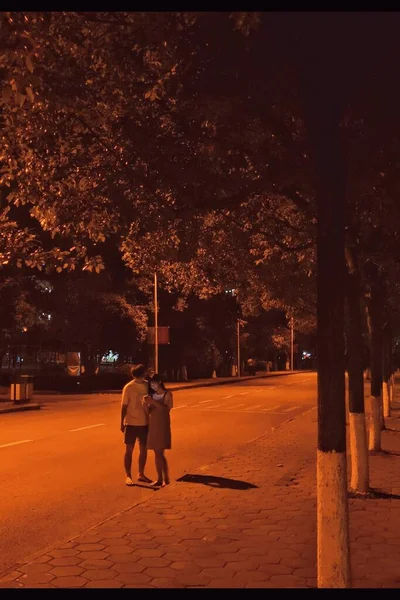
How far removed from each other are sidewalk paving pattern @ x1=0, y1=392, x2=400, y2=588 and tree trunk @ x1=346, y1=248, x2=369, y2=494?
0.44 meters

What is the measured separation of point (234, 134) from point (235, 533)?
13.9 feet

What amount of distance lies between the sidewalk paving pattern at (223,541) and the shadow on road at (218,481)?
1cm

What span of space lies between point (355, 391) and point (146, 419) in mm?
3070

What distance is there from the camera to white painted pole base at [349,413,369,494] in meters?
8.86

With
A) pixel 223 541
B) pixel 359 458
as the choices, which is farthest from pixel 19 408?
pixel 223 541

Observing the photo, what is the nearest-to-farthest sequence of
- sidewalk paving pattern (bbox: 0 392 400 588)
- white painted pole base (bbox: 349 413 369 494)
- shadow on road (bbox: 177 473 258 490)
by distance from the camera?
1. sidewalk paving pattern (bbox: 0 392 400 588)
2. white painted pole base (bbox: 349 413 369 494)
3. shadow on road (bbox: 177 473 258 490)

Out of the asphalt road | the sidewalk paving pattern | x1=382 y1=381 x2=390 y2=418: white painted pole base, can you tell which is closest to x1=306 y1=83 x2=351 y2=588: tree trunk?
the sidewalk paving pattern

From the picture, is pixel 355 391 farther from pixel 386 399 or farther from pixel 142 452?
pixel 386 399

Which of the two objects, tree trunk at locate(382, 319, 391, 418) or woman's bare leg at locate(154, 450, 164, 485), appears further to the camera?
tree trunk at locate(382, 319, 391, 418)

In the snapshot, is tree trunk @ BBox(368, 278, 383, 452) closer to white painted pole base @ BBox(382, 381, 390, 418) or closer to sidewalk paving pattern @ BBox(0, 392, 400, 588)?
sidewalk paving pattern @ BBox(0, 392, 400, 588)

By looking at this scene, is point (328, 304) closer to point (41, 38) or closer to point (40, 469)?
point (41, 38)

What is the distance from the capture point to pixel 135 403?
998 centimetres

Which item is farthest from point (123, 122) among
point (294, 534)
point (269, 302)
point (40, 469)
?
point (269, 302)
